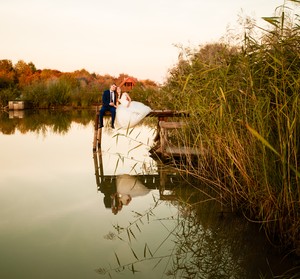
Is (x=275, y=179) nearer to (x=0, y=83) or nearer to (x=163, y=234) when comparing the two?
(x=163, y=234)

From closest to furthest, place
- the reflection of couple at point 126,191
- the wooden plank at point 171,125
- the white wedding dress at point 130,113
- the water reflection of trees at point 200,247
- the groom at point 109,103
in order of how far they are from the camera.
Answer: the water reflection of trees at point 200,247 → the reflection of couple at point 126,191 → the wooden plank at point 171,125 → the white wedding dress at point 130,113 → the groom at point 109,103

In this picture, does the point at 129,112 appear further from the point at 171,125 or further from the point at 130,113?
the point at 171,125

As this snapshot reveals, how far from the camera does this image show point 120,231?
3.21 metres

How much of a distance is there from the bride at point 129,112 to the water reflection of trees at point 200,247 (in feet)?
11.9

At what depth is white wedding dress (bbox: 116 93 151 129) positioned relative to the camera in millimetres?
7199

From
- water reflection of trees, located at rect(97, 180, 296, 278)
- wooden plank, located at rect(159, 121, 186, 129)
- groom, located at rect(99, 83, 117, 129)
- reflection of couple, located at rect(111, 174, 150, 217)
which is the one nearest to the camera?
water reflection of trees, located at rect(97, 180, 296, 278)

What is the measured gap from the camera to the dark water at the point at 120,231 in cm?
252

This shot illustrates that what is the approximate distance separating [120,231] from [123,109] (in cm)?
455

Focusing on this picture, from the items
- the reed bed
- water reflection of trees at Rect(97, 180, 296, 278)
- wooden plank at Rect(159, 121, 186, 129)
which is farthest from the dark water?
wooden plank at Rect(159, 121, 186, 129)

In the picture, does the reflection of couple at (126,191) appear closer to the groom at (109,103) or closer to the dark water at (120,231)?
the dark water at (120,231)

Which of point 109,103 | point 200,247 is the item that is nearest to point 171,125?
point 109,103

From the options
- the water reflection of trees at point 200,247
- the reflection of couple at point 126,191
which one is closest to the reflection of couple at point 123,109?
the reflection of couple at point 126,191

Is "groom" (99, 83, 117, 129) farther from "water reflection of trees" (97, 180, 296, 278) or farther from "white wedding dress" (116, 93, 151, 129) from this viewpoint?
"water reflection of trees" (97, 180, 296, 278)

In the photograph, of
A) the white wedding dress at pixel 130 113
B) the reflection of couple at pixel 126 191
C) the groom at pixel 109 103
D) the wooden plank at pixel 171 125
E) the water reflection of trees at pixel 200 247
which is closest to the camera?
the water reflection of trees at pixel 200 247
